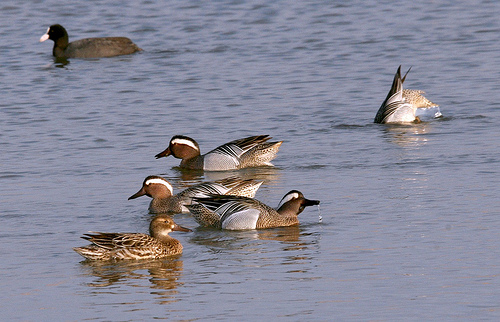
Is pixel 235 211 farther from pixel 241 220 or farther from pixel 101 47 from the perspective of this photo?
pixel 101 47

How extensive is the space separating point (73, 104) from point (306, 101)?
439cm

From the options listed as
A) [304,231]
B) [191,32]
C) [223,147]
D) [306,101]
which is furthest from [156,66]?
[304,231]

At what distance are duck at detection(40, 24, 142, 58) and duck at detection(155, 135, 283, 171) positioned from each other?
33.6ft

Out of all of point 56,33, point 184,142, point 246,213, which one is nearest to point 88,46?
point 56,33

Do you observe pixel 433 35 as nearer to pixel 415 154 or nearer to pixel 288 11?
pixel 288 11

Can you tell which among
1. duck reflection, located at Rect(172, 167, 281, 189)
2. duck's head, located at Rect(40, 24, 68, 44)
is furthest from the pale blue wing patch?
duck's head, located at Rect(40, 24, 68, 44)

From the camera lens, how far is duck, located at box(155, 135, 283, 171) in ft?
48.7

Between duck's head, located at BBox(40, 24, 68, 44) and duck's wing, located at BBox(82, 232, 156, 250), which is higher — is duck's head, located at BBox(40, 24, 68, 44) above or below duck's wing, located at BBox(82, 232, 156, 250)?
above

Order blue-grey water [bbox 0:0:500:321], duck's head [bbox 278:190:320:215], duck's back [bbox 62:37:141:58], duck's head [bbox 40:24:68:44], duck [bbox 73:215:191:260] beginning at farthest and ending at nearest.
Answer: duck's head [bbox 40:24:68:44] → duck's back [bbox 62:37:141:58] → duck's head [bbox 278:190:320:215] → duck [bbox 73:215:191:260] → blue-grey water [bbox 0:0:500:321]

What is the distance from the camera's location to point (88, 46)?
83.3 ft

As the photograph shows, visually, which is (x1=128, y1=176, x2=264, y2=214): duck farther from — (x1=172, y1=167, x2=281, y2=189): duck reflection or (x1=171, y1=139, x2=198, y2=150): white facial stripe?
(x1=171, y1=139, x2=198, y2=150): white facial stripe

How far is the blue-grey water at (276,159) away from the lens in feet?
28.4

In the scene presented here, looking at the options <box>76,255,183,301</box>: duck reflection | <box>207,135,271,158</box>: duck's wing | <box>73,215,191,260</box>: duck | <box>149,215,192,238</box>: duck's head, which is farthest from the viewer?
<box>207,135,271,158</box>: duck's wing

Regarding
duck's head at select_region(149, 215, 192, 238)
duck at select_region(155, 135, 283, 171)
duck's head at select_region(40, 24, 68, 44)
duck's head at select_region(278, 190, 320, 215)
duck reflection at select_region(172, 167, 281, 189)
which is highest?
duck's head at select_region(40, 24, 68, 44)
